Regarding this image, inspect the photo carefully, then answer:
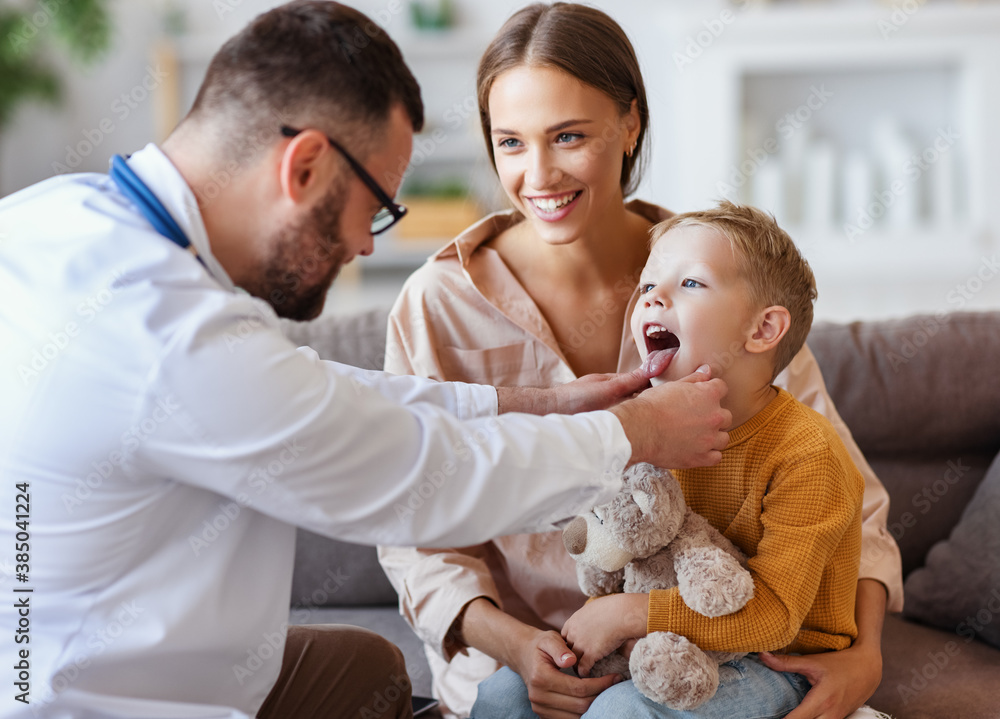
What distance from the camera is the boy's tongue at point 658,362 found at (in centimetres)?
134

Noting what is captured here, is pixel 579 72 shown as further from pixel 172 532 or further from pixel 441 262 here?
pixel 172 532

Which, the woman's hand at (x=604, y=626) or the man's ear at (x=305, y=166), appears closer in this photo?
the man's ear at (x=305, y=166)

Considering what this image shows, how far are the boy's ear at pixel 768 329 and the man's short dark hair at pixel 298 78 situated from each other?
0.60 m

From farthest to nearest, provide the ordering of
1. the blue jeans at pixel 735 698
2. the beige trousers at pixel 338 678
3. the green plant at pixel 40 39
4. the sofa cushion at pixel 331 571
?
the green plant at pixel 40 39 < the sofa cushion at pixel 331 571 < the beige trousers at pixel 338 678 < the blue jeans at pixel 735 698

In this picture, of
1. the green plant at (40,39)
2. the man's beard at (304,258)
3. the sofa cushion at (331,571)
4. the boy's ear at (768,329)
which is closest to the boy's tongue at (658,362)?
the boy's ear at (768,329)

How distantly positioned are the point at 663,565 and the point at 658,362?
0.94 feet

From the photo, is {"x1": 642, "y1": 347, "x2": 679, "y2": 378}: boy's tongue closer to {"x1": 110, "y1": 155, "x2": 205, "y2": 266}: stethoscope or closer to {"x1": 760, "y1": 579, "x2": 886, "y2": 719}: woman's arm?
{"x1": 760, "y1": 579, "x2": 886, "y2": 719}: woman's arm

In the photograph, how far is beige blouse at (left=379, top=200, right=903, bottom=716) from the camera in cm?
163

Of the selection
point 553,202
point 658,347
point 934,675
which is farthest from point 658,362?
point 934,675

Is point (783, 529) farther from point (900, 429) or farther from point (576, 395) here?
point (900, 429)

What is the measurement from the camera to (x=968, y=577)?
72.6 inches

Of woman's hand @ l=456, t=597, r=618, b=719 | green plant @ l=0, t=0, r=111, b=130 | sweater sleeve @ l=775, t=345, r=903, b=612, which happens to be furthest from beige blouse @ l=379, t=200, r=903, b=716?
green plant @ l=0, t=0, r=111, b=130

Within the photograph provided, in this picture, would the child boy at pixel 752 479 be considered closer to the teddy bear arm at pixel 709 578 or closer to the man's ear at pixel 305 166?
the teddy bear arm at pixel 709 578

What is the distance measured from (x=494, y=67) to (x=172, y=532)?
99 cm
